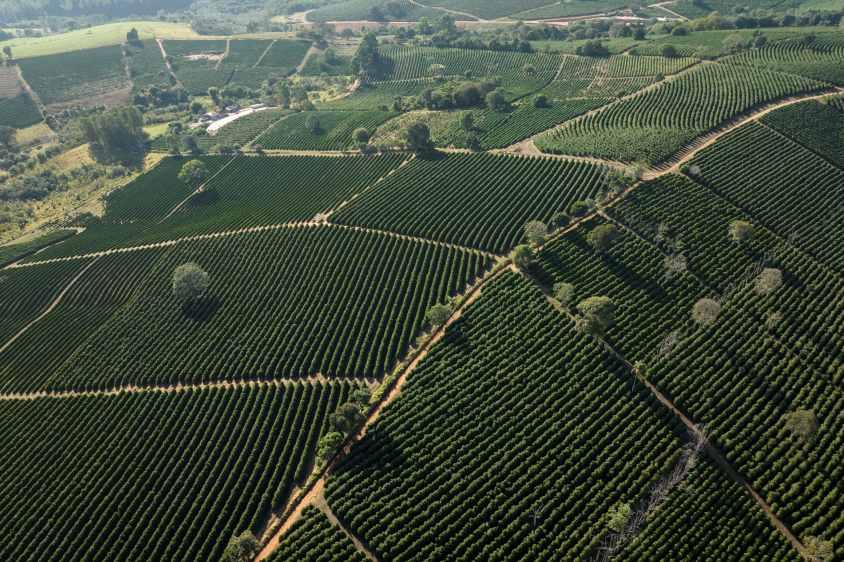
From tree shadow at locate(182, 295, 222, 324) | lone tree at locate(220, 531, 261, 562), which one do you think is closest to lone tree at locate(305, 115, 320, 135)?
tree shadow at locate(182, 295, 222, 324)

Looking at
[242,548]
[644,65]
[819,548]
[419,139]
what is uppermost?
[644,65]

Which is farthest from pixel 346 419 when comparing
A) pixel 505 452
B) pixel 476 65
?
pixel 476 65

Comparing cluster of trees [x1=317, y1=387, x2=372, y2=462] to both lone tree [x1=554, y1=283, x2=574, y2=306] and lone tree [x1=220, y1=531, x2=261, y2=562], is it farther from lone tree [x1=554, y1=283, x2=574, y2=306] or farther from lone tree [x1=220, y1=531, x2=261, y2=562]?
lone tree [x1=554, y1=283, x2=574, y2=306]

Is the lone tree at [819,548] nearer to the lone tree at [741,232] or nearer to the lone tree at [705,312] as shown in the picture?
the lone tree at [705,312]

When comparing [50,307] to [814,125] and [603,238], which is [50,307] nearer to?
[603,238]

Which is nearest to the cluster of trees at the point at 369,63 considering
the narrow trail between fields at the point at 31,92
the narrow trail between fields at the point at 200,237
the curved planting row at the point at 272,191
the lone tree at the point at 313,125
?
the lone tree at the point at 313,125

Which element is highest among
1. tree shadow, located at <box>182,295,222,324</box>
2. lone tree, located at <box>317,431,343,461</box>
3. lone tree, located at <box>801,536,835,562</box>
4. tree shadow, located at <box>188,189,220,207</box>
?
tree shadow, located at <box>188,189,220,207</box>
